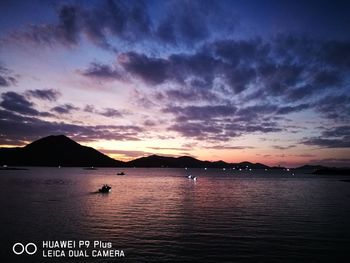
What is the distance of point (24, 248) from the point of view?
30.0 meters

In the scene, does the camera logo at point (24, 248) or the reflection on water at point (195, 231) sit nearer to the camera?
the camera logo at point (24, 248)

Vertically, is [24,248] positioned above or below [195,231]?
below

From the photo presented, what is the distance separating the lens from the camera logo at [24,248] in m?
29.0

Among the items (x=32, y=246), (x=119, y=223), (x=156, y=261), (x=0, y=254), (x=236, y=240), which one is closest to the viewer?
(x=156, y=261)

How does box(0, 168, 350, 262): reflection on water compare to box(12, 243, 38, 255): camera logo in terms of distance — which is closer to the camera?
box(12, 243, 38, 255): camera logo

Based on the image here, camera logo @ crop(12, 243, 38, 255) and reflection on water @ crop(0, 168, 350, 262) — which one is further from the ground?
reflection on water @ crop(0, 168, 350, 262)

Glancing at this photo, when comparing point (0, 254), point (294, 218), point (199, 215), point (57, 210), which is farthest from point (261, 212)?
point (0, 254)

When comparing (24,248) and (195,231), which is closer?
(24,248)

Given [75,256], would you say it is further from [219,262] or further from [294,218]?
[294,218]

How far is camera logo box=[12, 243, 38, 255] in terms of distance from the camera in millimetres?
29031

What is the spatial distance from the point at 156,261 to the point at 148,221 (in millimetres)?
18655

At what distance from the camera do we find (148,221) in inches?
1768

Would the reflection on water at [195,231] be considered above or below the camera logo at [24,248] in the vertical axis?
above

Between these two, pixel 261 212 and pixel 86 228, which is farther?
pixel 261 212
